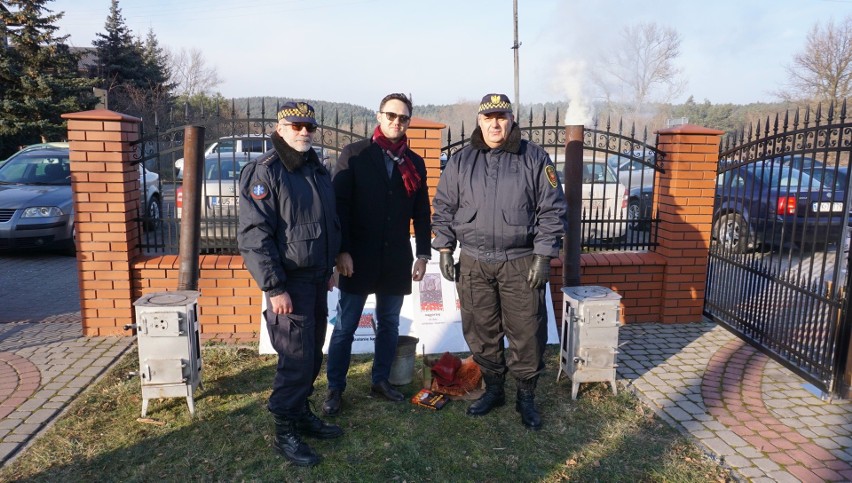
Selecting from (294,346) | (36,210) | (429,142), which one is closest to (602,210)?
(429,142)

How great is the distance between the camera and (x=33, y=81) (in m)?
21.7

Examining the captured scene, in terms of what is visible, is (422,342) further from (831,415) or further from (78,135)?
(78,135)

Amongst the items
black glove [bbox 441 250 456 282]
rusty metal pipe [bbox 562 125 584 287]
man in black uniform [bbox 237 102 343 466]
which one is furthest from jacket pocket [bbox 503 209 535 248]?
rusty metal pipe [bbox 562 125 584 287]

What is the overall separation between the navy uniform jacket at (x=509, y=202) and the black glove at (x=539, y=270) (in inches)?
1.8

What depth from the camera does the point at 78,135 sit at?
4.84m

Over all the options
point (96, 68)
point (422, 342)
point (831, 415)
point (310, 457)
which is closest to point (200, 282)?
point (422, 342)

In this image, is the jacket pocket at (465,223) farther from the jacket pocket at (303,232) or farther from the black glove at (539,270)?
the jacket pocket at (303,232)

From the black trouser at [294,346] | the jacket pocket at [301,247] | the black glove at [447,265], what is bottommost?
the black trouser at [294,346]

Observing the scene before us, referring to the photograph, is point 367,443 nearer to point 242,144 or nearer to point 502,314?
point 502,314

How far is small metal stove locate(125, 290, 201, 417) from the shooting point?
3.59 meters

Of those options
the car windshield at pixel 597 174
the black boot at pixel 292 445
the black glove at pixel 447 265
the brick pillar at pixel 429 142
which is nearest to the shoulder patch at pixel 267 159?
the black glove at pixel 447 265

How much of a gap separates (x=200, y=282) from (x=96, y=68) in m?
31.4

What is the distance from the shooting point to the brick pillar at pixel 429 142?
16.8ft

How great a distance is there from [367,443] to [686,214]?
3.89m
